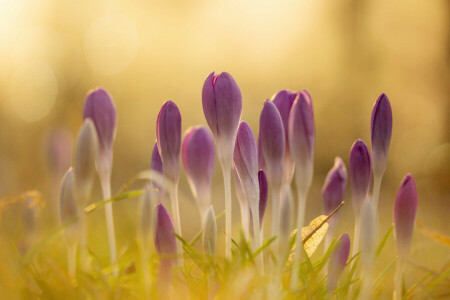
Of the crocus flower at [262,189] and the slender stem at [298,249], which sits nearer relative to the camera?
the slender stem at [298,249]

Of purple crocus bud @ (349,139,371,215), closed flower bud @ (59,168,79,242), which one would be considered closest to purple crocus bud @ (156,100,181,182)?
closed flower bud @ (59,168,79,242)

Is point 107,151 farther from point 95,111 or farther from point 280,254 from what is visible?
point 280,254

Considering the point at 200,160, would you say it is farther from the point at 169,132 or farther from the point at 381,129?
the point at 381,129

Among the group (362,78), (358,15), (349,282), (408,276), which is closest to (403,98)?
(362,78)

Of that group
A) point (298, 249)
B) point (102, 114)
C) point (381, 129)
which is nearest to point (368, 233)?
point (298, 249)

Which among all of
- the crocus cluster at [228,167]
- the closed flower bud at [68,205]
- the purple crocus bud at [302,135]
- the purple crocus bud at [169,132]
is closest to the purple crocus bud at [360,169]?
the crocus cluster at [228,167]

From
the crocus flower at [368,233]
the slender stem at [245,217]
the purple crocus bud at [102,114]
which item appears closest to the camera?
the crocus flower at [368,233]

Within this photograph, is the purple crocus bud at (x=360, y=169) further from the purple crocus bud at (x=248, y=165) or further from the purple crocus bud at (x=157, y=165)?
the purple crocus bud at (x=157, y=165)
